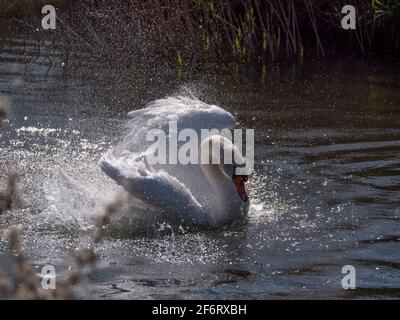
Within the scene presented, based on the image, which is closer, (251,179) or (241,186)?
(241,186)

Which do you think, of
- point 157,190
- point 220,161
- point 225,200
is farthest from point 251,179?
point 157,190

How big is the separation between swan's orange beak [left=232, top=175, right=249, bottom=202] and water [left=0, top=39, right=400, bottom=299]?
0.18 meters

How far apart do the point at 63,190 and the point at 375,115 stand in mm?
4597

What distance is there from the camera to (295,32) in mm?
13367

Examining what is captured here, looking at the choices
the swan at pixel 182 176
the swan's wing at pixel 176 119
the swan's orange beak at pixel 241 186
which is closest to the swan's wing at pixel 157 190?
the swan at pixel 182 176

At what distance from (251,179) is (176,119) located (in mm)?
1257

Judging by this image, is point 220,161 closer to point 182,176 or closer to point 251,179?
point 182,176

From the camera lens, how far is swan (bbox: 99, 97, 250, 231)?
6.43m

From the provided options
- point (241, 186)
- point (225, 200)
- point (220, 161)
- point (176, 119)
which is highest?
point (176, 119)

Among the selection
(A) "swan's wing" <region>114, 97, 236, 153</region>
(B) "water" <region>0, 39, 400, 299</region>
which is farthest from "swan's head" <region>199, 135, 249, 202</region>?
(B) "water" <region>0, 39, 400, 299</region>

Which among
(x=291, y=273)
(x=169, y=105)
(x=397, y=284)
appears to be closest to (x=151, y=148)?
(x=169, y=105)

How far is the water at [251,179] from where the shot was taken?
5816 mm

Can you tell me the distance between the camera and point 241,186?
279 inches

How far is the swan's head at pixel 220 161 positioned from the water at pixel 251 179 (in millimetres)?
335
